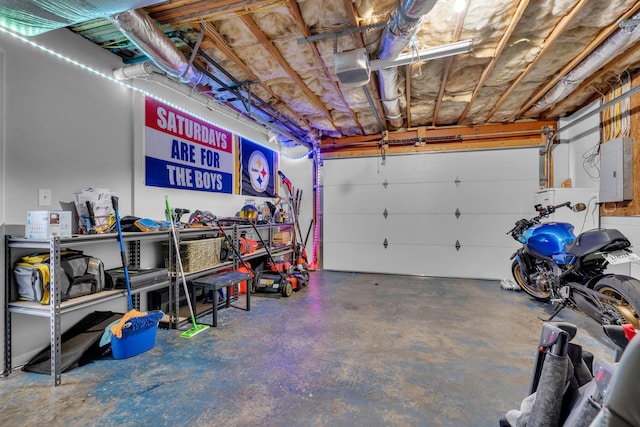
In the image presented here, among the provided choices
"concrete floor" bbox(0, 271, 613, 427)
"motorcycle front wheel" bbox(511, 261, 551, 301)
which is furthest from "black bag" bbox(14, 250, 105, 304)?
"motorcycle front wheel" bbox(511, 261, 551, 301)

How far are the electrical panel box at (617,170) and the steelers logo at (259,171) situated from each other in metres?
5.28

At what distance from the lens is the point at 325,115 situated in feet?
16.2

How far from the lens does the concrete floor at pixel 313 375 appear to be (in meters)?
1.75

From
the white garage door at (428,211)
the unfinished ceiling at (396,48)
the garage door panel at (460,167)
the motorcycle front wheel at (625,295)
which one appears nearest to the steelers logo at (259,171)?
the unfinished ceiling at (396,48)

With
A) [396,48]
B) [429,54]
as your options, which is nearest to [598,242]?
[429,54]

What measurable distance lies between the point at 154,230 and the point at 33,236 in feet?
2.86

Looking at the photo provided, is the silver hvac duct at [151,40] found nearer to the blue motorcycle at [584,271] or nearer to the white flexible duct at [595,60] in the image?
the white flexible duct at [595,60]


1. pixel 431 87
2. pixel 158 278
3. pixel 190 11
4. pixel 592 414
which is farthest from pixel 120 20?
pixel 431 87

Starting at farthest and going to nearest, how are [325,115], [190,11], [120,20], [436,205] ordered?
[436,205] < [325,115] < [190,11] < [120,20]

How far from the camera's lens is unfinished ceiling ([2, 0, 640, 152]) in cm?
240

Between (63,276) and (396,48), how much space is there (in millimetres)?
3278

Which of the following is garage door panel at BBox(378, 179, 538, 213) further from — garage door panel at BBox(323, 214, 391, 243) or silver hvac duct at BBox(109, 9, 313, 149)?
silver hvac duct at BBox(109, 9, 313, 149)

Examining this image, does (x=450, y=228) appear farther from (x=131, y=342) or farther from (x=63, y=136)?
(x=63, y=136)

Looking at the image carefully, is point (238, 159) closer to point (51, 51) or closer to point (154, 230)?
point (154, 230)
